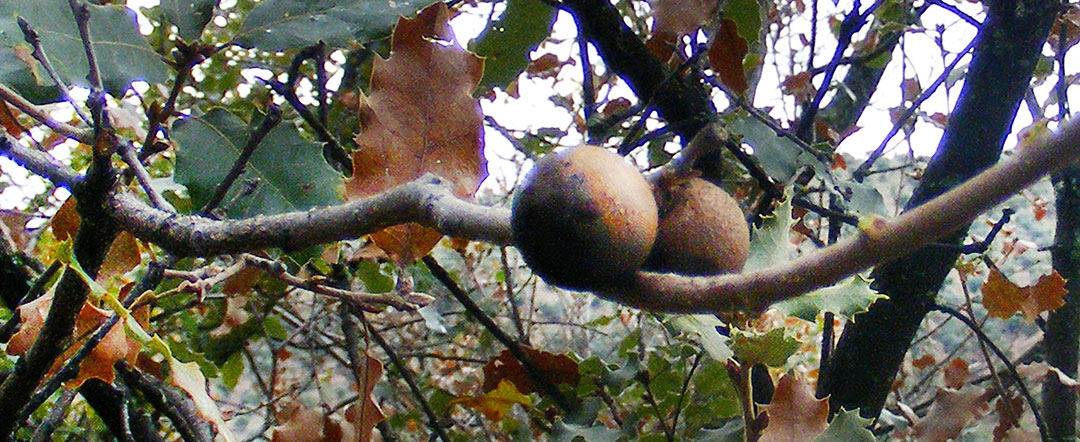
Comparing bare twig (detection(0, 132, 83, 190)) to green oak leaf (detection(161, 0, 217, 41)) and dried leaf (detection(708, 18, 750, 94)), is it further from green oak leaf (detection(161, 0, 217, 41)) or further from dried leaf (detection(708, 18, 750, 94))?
dried leaf (detection(708, 18, 750, 94))

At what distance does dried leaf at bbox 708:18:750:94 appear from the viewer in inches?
35.1

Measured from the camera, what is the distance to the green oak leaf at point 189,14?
0.67 m

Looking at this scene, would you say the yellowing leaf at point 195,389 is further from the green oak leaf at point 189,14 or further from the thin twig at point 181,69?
the green oak leaf at point 189,14

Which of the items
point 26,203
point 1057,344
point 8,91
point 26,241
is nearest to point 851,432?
point 8,91

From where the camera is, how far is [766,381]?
1207mm

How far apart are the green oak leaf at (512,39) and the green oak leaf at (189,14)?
35 centimetres

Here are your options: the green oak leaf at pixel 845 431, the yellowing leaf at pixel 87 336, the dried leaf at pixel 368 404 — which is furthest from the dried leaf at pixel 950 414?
the yellowing leaf at pixel 87 336

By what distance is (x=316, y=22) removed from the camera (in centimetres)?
73

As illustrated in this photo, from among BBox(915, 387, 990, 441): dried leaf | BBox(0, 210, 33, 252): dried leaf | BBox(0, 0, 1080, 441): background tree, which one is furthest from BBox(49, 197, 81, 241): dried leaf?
BBox(915, 387, 990, 441): dried leaf

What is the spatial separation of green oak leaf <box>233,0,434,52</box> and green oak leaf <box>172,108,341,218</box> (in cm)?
8

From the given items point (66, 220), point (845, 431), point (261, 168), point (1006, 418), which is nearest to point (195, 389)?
point (261, 168)

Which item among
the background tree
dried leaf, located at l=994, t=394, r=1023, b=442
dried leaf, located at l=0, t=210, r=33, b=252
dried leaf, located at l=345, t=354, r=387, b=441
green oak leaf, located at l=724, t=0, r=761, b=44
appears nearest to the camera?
the background tree

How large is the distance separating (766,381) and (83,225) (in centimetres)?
96

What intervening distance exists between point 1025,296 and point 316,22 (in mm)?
1224
